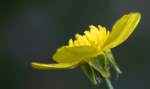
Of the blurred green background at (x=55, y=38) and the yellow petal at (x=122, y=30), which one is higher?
the yellow petal at (x=122, y=30)

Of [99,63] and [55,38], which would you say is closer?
[99,63]

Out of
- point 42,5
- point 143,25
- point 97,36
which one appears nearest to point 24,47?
point 42,5

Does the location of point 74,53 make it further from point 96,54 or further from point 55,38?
point 55,38

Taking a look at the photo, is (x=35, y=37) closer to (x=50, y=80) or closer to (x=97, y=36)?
(x=50, y=80)

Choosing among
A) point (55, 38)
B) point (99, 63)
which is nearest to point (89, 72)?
point (99, 63)

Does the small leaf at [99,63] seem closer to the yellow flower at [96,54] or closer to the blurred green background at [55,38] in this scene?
the yellow flower at [96,54]

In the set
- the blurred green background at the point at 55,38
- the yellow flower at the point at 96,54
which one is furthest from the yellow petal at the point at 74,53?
the blurred green background at the point at 55,38

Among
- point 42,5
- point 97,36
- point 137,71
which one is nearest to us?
point 97,36
